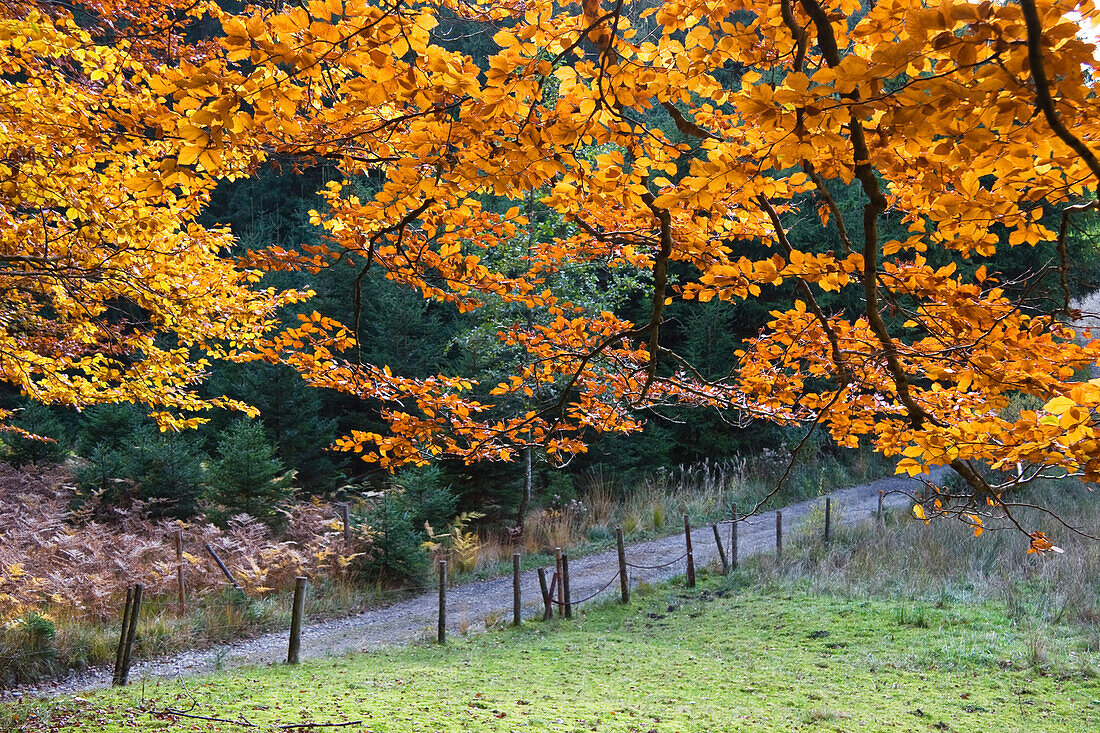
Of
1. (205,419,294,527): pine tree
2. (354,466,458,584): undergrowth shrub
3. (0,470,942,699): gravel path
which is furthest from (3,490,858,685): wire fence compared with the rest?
(205,419,294,527): pine tree

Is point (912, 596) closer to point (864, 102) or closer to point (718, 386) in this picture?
point (718, 386)

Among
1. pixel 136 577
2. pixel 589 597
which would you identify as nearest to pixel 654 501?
pixel 589 597

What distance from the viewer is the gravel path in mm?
6047

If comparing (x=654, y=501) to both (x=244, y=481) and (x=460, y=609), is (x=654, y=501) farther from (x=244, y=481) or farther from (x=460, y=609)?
(x=244, y=481)

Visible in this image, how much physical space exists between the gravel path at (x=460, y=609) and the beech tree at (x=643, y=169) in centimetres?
259

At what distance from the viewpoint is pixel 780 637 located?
6.36m

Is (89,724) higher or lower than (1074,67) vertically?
lower

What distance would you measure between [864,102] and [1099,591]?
24.7ft

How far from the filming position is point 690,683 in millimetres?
5234

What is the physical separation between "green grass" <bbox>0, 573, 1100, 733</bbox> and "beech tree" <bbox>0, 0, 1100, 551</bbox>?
6.17 ft

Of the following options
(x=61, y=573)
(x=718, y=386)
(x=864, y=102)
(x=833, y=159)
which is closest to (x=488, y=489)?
(x=61, y=573)

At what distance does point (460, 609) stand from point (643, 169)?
7.19 meters

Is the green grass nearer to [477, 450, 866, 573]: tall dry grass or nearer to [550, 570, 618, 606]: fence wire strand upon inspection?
[550, 570, 618, 606]: fence wire strand

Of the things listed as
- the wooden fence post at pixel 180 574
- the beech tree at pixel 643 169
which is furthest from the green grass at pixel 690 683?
the wooden fence post at pixel 180 574
